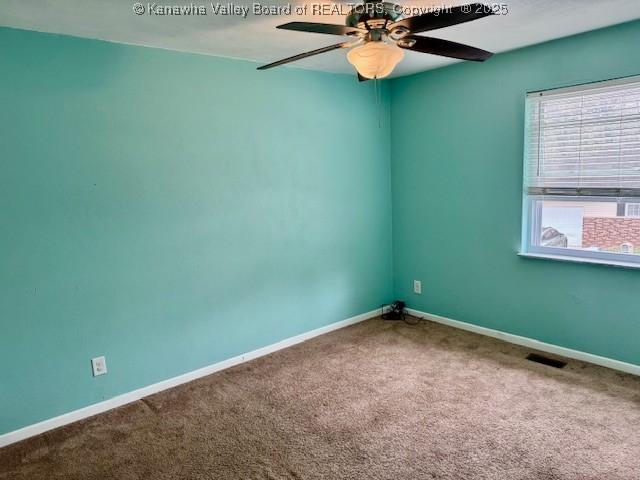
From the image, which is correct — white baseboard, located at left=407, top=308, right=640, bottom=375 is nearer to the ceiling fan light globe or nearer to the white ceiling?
the white ceiling

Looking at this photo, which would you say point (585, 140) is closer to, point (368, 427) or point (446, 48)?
A: point (446, 48)

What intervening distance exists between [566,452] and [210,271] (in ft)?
7.83

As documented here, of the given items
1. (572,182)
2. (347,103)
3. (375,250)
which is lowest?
(375,250)

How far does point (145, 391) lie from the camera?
2846 mm

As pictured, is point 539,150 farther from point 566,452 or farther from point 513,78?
point 566,452

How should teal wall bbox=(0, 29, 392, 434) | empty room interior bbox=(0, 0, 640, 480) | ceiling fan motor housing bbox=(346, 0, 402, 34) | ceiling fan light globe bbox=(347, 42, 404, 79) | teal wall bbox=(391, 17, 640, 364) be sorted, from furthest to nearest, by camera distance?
1. teal wall bbox=(391, 17, 640, 364)
2. teal wall bbox=(0, 29, 392, 434)
3. empty room interior bbox=(0, 0, 640, 480)
4. ceiling fan light globe bbox=(347, 42, 404, 79)
5. ceiling fan motor housing bbox=(346, 0, 402, 34)

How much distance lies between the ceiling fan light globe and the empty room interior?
0.05 feet

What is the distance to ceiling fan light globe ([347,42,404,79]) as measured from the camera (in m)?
1.82

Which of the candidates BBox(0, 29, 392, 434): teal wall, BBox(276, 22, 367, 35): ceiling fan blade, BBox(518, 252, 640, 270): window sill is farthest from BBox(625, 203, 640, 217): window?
BBox(276, 22, 367, 35): ceiling fan blade

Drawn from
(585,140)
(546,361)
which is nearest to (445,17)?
(585,140)

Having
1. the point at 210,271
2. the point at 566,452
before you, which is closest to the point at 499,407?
the point at 566,452

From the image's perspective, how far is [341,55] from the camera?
3.07 meters

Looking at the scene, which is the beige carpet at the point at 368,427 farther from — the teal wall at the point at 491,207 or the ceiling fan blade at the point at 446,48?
the ceiling fan blade at the point at 446,48

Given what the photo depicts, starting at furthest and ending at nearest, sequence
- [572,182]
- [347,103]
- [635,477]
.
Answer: [347,103], [572,182], [635,477]
